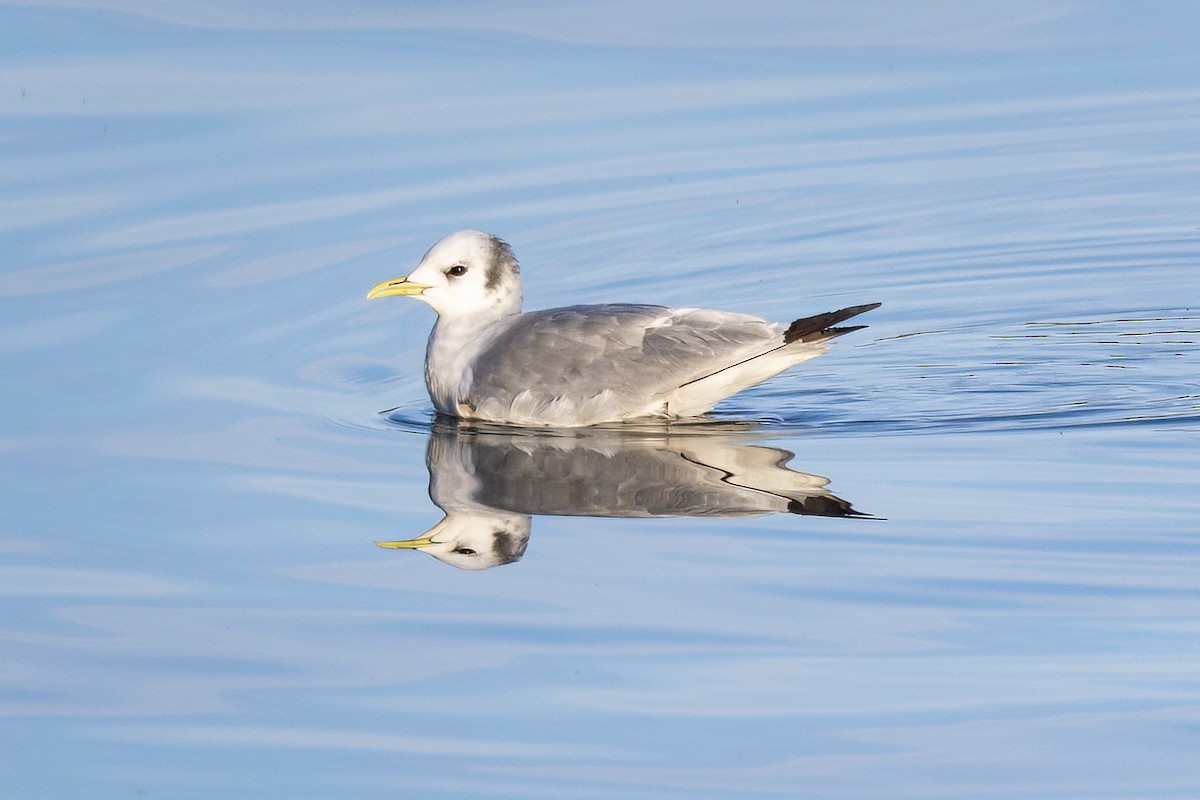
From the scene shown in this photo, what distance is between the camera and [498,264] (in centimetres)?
1035

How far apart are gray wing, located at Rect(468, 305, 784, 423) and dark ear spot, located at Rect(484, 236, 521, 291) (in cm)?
58

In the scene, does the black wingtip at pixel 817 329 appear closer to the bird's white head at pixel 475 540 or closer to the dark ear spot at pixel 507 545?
the bird's white head at pixel 475 540

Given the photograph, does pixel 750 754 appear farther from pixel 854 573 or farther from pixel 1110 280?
pixel 1110 280

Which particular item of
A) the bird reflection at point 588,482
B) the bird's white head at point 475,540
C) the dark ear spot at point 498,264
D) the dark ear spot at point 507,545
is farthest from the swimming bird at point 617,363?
the dark ear spot at point 507,545

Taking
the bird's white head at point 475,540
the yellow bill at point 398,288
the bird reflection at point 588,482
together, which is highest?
the yellow bill at point 398,288

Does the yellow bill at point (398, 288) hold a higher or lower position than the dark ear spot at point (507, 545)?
higher

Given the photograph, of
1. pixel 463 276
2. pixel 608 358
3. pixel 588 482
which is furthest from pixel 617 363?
pixel 588 482

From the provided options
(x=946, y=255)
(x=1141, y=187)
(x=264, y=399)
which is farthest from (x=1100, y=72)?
(x=264, y=399)

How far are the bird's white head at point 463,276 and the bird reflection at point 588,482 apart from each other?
75cm

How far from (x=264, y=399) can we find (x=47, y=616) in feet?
10.1

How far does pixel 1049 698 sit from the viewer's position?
5.98 metres

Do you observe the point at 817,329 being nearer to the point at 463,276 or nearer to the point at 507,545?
the point at 463,276

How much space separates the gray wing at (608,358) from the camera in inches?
379

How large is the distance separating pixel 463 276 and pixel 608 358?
104 cm
